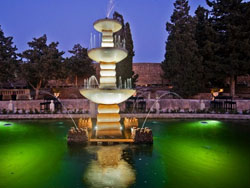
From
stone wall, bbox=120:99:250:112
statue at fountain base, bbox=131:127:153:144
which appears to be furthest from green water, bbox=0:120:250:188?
stone wall, bbox=120:99:250:112

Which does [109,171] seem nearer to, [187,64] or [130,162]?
[130,162]

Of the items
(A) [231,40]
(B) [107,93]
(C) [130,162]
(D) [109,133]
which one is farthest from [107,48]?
(A) [231,40]

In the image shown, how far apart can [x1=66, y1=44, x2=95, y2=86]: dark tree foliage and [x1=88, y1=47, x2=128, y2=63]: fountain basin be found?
22.1 m

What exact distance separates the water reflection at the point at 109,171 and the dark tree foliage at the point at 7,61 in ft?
70.2

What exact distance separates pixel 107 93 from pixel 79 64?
2373 centimetres

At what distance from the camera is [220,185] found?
4832 millimetres

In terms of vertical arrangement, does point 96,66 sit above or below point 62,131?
above

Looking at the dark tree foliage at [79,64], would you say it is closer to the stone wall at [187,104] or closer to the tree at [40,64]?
the tree at [40,64]

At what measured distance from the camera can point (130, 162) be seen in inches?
244

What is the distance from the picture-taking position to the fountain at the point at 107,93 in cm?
816

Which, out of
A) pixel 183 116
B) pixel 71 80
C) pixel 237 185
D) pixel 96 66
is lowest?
pixel 237 185

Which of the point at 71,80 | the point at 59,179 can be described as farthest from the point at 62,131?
the point at 71,80

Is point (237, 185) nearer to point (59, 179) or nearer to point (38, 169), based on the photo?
point (59, 179)

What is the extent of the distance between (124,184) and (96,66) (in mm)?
30445
